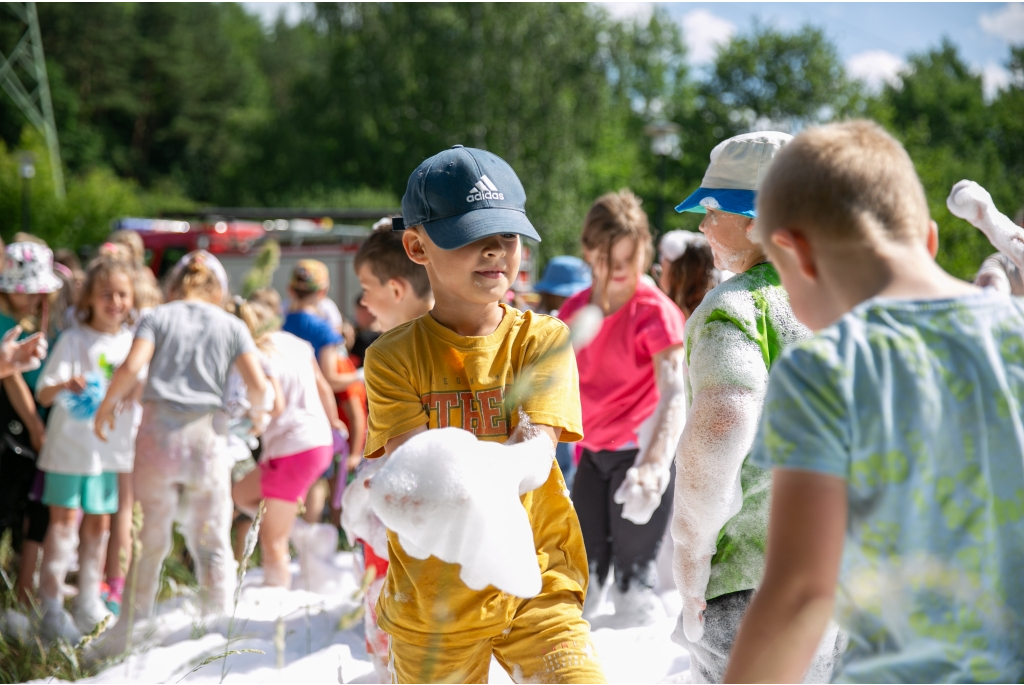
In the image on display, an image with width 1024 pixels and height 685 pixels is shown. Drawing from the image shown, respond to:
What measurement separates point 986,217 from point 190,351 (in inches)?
128

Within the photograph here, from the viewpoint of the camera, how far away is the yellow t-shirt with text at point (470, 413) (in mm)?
1866

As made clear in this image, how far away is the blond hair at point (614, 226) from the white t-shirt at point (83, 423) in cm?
242

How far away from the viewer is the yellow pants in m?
1.83

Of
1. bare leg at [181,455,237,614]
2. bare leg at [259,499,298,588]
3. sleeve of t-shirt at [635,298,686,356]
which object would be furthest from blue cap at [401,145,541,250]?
bare leg at [259,499,298,588]

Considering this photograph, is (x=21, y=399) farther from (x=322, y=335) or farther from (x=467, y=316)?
(x=467, y=316)

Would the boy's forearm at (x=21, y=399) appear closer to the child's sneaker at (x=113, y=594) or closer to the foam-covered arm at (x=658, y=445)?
the child's sneaker at (x=113, y=594)

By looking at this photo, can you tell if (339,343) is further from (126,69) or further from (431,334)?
(126,69)

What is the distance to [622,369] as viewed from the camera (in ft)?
12.4

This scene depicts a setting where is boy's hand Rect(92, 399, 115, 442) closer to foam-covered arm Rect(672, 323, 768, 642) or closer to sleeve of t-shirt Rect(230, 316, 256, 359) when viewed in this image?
sleeve of t-shirt Rect(230, 316, 256, 359)

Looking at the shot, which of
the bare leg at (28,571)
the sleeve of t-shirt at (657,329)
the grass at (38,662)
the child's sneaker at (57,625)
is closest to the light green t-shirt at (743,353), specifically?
the sleeve of t-shirt at (657,329)

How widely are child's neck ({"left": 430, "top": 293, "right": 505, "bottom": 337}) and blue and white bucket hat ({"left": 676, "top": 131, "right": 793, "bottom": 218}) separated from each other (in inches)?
22.4

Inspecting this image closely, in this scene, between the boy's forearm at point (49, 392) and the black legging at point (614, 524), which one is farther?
the boy's forearm at point (49, 392)

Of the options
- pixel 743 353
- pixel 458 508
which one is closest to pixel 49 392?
pixel 458 508

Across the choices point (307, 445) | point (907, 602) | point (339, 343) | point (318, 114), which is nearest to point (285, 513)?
point (307, 445)
